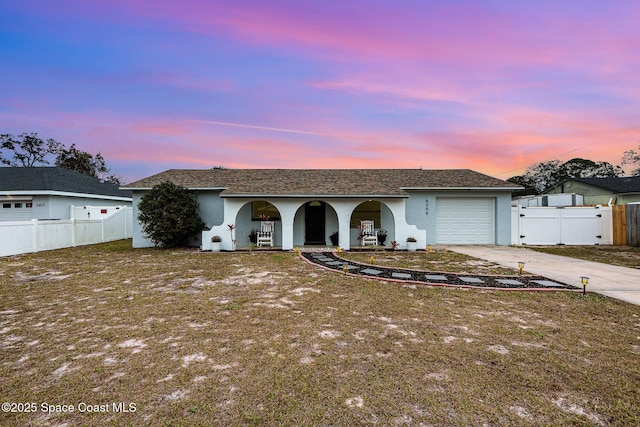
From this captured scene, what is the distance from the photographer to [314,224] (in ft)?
44.1

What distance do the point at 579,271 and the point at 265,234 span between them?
11.0m

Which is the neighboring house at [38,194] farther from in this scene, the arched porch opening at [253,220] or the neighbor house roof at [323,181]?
the arched porch opening at [253,220]

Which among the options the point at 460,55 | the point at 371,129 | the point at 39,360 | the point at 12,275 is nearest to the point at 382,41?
the point at 460,55

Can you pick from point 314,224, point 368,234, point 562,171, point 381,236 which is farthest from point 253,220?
point 562,171

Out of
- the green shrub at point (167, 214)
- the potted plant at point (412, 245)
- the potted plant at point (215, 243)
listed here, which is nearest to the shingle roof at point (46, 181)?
the green shrub at point (167, 214)

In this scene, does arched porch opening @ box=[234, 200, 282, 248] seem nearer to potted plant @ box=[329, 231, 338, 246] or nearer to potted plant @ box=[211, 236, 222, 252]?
potted plant @ box=[211, 236, 222, 252]

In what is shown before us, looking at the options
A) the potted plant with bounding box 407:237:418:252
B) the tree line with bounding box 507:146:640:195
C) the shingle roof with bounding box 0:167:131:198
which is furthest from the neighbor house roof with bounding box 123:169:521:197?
the tree line with bounding box 507:146:640:195

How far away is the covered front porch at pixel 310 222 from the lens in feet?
39.2

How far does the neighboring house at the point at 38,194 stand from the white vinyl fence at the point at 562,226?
25105mm

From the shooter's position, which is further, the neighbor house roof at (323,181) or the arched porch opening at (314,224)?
the arched porch opening at (314,224)

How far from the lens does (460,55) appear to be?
1142cm

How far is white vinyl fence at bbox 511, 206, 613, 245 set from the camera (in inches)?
537

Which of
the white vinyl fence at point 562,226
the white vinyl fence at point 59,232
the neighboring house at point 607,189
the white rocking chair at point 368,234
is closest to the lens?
the white vinyl fence at point 59,232

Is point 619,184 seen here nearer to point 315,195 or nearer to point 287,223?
point 315,195
